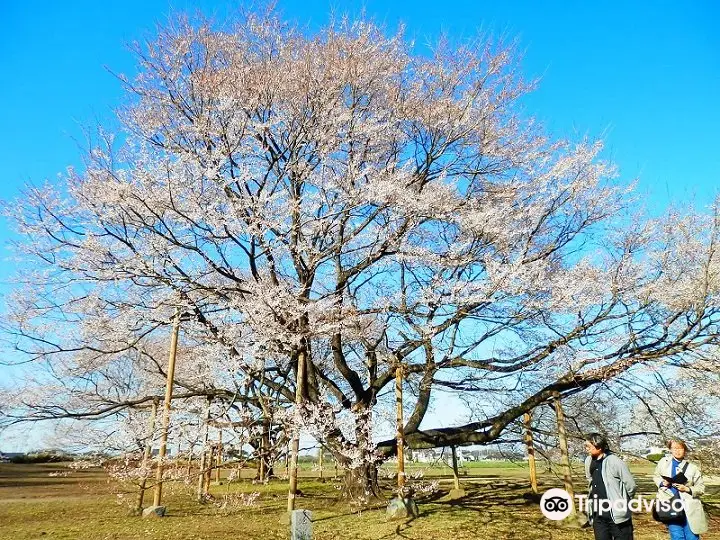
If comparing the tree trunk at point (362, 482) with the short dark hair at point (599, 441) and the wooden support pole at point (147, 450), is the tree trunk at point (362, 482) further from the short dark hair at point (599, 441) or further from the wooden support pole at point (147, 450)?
the short dark hair at point (599, 441)

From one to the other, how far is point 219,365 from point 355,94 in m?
5.59

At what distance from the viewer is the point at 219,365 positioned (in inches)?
335

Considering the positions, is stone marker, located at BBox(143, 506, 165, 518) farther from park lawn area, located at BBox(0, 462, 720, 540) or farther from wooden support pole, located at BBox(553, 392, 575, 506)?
wooden support pole, located at BBox(553, 392, 575, 506)

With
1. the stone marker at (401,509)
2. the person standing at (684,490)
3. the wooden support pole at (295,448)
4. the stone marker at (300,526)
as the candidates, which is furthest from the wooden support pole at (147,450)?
the person standing at (684,490)

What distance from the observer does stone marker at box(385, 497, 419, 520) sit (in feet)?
27.0

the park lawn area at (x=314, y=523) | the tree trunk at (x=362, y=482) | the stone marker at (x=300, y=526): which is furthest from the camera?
the tree trunk at (x=362, y=482)

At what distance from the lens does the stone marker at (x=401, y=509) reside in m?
8.22

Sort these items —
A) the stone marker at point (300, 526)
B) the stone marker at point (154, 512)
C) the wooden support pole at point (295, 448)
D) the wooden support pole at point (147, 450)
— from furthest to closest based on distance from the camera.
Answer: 1. the stone marker at point (154, 512)
2. the wooden support pole at point (147, 450)
3. the wooden support pole at point (295, 448)
4. the stone marker at point (300, 526)

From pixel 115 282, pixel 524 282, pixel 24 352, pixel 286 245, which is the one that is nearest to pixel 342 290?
pixel 286 245

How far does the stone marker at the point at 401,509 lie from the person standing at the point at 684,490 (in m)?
4.56

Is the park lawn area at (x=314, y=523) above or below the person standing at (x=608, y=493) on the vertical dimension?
below

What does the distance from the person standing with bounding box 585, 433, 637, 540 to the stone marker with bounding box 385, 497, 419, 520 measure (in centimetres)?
438

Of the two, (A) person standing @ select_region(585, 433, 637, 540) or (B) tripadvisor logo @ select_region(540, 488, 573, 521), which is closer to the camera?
(A) person standing @ select_region(585, 433, 637, 540)

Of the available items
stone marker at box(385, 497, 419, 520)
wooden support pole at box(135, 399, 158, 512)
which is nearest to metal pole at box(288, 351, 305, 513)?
stone marker at box(385, 497, 419, 520)
